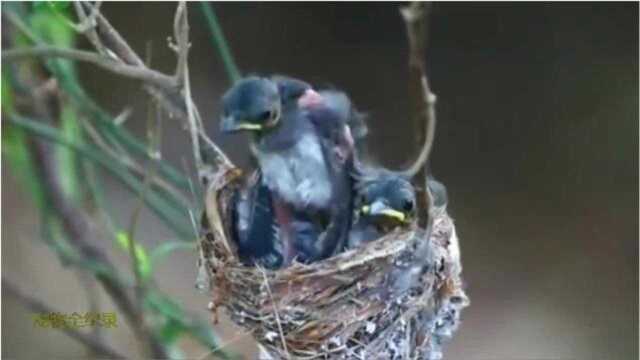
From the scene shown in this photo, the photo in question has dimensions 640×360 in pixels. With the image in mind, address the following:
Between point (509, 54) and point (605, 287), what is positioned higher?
point (509, 54)

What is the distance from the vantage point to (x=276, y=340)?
116 cm

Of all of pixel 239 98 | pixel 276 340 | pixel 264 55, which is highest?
pixel 264 55

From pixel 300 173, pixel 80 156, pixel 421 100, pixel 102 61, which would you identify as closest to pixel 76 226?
pixel 80 156

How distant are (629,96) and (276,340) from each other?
410 millimetres

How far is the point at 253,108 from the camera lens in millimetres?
1103

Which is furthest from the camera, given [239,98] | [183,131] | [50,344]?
[50,344]

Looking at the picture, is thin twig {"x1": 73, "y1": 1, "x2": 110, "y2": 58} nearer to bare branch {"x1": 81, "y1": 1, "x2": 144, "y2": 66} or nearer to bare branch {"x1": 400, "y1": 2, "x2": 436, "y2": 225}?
bare branch {"x1": 81, "y1": 1, "x2": 144, "y2": 66}

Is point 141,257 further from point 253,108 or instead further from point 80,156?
point 253,108

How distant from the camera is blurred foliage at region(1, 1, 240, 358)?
1.28 m

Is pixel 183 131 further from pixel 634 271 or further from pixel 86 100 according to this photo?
pixel 634 271

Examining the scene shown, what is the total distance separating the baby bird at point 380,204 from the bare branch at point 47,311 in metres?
0.33

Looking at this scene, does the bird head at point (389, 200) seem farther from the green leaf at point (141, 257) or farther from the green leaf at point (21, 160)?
the green leaf at point (21, 160)

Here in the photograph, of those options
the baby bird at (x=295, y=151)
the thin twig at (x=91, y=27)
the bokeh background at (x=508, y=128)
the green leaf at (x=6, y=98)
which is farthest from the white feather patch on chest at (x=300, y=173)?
the green leaf at (x=6, y=98)

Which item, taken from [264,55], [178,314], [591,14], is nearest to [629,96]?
[591,14]
